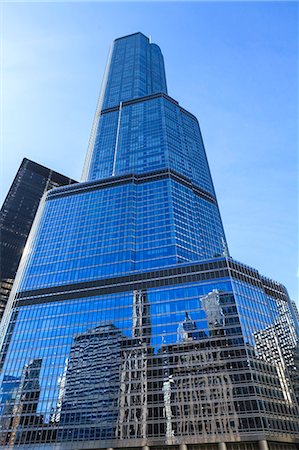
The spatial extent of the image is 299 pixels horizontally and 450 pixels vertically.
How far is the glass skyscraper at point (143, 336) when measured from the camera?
237ft

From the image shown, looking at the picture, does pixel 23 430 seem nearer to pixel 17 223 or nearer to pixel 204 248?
pixel 204 248

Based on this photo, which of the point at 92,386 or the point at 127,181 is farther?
the point at 127,181

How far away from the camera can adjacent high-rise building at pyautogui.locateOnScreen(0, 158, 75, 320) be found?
6171 inches

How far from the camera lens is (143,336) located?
8500 centimetres

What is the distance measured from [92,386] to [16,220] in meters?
115

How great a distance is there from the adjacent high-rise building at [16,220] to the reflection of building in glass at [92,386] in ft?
239

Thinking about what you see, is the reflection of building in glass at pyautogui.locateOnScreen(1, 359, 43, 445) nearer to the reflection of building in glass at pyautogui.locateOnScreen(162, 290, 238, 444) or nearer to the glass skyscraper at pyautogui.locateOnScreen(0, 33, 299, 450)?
the glass skyscraper at pyautogui.locateOnScreen(0, 33, 299, 450)

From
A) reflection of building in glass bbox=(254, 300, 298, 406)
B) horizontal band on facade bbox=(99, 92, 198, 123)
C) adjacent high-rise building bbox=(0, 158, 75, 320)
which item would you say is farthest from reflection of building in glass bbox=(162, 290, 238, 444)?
horizontal band on facade bbox=(99, 92, 198, 123)

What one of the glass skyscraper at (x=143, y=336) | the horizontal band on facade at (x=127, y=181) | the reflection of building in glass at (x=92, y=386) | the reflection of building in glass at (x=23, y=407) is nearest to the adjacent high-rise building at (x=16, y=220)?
the glass skyscraper at (x=143, y=336)

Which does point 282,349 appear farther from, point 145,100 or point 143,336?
point 145,100

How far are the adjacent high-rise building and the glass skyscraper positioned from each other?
130 feet

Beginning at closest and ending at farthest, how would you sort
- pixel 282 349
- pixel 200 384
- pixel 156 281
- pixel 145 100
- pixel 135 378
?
pixel 200 384
pixel 135 378
pixel 282 349
pixel 156 281
pixel 145 100

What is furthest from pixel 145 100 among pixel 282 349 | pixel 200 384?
pixel 200 384

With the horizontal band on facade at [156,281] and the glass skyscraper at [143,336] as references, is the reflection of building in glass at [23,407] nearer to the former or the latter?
the glass skyscraper at [143,336]
